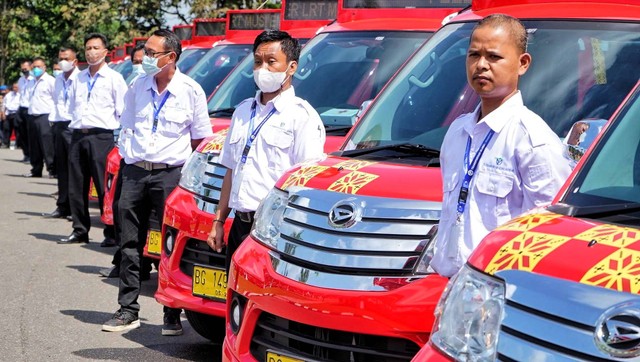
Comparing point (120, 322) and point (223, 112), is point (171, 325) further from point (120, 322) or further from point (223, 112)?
point (223, 112)

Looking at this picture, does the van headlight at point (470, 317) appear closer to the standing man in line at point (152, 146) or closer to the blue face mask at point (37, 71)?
the standing man in line at point (152, 146)

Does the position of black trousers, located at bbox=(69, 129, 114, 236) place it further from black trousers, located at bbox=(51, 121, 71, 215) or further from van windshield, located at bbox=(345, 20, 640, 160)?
van windshield, located at bbox=(345, 20, 640, 160)

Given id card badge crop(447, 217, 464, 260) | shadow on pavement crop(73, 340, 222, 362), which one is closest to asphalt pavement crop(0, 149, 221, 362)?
shadow on pavement crop(73, 340, 222, 362)

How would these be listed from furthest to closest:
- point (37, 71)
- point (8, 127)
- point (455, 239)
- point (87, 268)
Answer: point (8, 127) < point (37, 71) < point (87, 268) < point (455, 239)

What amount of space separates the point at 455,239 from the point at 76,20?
38566 millimetres

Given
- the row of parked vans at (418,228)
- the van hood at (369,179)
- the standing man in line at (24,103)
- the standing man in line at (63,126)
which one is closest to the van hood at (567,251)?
the row of parked vans at (418,228)

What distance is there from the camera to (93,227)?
15.8 metres

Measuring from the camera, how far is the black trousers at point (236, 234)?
6.98 meters

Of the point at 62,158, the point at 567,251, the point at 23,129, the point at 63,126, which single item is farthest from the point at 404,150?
the point at 23,129

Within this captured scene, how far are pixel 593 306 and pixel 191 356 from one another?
5063 millimetres

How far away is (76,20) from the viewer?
4209 centimetres

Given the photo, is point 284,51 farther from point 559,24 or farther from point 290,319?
point 290,319

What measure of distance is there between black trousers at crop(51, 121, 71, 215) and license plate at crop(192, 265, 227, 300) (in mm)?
7451

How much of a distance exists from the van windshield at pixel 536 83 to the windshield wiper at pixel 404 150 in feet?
0.41
